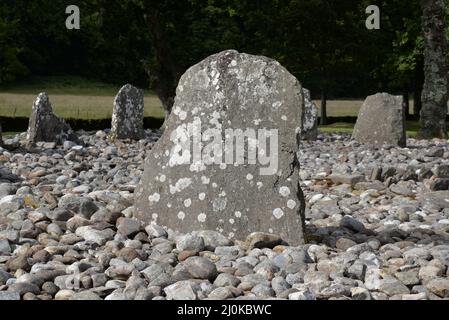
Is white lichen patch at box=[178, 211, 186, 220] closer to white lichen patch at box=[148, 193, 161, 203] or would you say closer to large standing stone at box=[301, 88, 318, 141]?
white lichen patch at box=[148, 193, 161, 203]

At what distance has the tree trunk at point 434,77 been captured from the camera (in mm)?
21078

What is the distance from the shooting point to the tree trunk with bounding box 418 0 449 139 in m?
21.1

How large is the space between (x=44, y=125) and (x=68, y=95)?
105ft

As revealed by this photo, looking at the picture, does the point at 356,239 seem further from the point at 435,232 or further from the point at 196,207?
the point at 196,207

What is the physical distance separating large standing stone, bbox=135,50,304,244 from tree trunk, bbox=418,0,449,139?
15.5 meters

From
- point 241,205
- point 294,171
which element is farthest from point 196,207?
point 294,171

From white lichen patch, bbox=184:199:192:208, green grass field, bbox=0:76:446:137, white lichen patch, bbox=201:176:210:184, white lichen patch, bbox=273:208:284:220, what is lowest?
white lichen patch, bbox=273:208:284:220

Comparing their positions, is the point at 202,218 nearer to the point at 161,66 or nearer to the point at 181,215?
the point at 181,215

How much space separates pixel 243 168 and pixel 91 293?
7.44 feet

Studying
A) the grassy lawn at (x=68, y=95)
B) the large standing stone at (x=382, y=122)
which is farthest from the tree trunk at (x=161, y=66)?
the large standing stone at (x=382, y=122)

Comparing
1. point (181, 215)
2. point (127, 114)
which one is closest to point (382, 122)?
point (127, 114)

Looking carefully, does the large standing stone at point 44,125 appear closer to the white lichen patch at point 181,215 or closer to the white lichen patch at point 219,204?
the white lichen patch at point 181,215

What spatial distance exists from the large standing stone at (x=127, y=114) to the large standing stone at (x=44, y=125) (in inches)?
68.8

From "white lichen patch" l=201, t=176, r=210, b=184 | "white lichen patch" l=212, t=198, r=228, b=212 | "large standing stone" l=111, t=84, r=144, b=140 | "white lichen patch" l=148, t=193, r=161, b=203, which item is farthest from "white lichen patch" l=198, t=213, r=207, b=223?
"large standing stone" l=111, t=84, r=144, b=140
